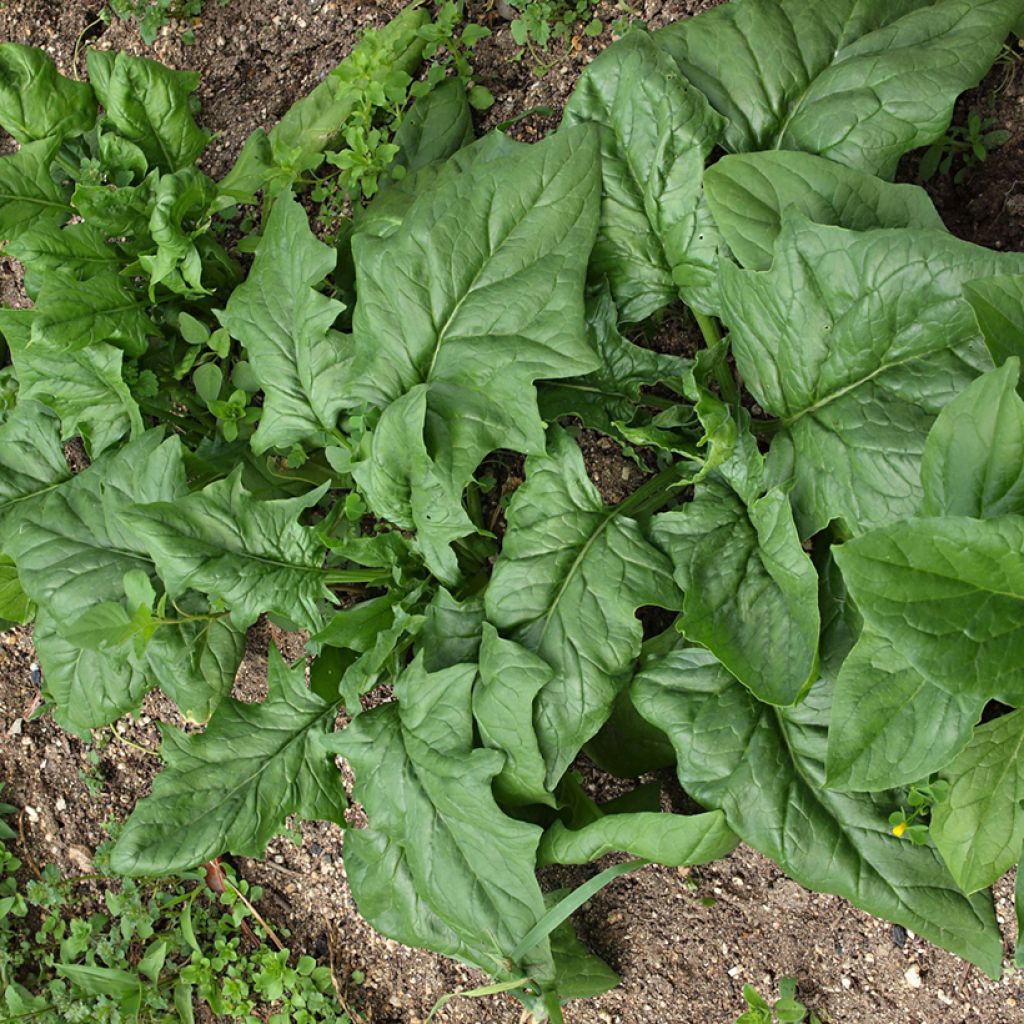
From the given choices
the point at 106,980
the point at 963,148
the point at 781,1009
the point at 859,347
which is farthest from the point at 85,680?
the point at 963,148

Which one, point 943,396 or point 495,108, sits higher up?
point 495,108

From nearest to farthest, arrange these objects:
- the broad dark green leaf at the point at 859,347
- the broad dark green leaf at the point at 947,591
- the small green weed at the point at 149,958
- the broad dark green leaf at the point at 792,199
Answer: the broad dark green leaf at the point at 947,591, the broad dark green leaf at the point at 859,347, the broad dark green leaf at the point at 792,199, the small green weed at the point at 149,958

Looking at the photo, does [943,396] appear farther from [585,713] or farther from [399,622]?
[399,622]

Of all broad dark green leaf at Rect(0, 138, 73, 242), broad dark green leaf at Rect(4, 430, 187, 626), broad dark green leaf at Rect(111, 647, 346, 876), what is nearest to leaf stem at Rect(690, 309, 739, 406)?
broad dark green leaf at Rect(111, 647, 346, 876)

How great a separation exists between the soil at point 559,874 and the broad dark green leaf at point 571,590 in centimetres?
37

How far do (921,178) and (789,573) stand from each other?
900 mm

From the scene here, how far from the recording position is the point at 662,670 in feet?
6.49

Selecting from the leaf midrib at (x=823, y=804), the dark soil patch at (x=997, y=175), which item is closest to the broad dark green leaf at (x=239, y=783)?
the leaf midrib at (x=823, y=804)

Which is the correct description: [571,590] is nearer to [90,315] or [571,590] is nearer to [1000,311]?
[1000,311]

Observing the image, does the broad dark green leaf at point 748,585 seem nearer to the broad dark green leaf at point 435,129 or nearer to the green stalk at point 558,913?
the green stalk at point 558,913

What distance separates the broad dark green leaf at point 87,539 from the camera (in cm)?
230

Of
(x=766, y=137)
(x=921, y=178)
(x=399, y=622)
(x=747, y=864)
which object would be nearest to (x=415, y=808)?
(x=399, y=622)

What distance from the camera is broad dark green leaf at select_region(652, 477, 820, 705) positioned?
1781 millimetres

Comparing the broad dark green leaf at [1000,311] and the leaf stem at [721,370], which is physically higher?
the broad dark green leaf at [1000,311]
